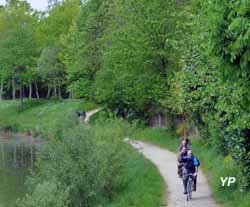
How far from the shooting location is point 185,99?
21984 mm

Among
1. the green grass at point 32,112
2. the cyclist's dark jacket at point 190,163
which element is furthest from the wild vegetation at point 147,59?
the green grass at point 32,112

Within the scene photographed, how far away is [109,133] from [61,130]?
2764 mm

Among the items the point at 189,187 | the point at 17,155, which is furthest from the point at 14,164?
the point at 189,187

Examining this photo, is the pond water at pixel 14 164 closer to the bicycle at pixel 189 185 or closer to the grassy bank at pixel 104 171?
the grassy bank at pixel 104 171

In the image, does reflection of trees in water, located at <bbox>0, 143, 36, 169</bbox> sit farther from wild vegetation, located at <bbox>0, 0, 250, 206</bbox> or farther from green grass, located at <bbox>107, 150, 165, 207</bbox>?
green grass, located at <bbox>107, 150, 165, 207</bbox>

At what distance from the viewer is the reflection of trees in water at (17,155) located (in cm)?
3703

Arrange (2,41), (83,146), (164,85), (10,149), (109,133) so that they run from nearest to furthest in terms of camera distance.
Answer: (83,146), (109,133), (164,85), (10,149), (2,41)

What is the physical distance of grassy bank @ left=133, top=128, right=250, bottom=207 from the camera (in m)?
17.8

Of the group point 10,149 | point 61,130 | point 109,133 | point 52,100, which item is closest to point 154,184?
point 109,133


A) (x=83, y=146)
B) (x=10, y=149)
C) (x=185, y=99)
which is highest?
(x=185, y=99)

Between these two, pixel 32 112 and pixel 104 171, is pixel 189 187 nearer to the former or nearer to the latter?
pixel 104 171

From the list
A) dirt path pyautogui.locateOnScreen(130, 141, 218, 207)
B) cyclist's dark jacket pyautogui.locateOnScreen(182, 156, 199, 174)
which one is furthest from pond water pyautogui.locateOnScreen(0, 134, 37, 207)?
cyclist's dark jacket pyautogui.locateOnScreen(182, 156, 199, 174)

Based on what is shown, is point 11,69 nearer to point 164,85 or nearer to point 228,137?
point 164,85

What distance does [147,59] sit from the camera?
117ft
